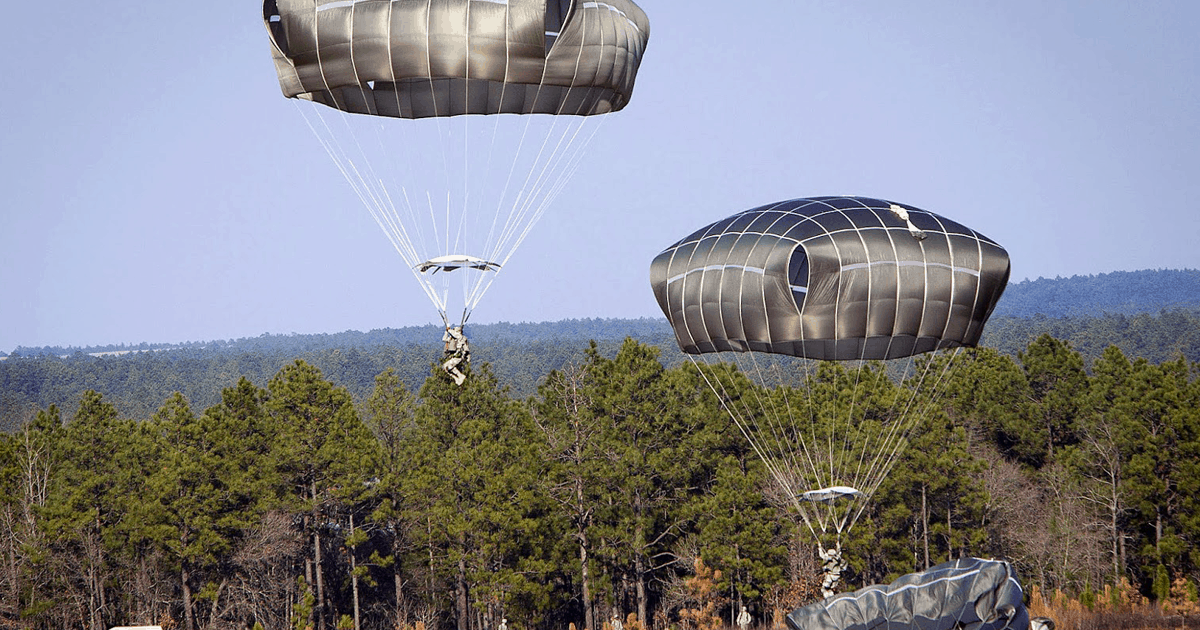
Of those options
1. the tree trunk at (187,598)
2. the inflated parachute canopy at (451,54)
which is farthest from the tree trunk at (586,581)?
the inflated parachute canopy at (451,54)

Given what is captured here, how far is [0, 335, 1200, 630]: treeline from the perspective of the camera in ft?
108

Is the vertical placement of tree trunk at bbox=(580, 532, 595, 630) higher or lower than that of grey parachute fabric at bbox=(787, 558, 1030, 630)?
lower

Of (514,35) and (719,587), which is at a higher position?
(514,35)

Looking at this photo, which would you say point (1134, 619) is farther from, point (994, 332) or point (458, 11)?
point (994, 332)

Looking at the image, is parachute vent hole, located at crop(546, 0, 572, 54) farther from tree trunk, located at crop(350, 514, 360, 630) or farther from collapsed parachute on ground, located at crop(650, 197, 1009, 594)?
tree trunk, located at crop(350, 514, 360, 630)

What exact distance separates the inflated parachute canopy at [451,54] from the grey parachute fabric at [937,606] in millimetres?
8608

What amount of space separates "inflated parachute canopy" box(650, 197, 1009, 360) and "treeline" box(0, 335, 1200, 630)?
37.7ft

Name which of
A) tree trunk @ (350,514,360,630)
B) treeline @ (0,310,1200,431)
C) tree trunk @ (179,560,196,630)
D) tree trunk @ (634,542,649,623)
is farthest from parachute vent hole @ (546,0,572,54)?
treeline @ (0,310,1200,431)

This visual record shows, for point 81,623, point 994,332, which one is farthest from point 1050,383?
point 994,332

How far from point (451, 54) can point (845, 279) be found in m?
6.69

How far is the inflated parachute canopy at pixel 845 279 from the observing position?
63.6 feet

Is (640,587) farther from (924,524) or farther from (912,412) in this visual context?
(912,412)

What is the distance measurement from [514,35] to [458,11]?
0.88 m

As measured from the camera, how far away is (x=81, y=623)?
3612cm
